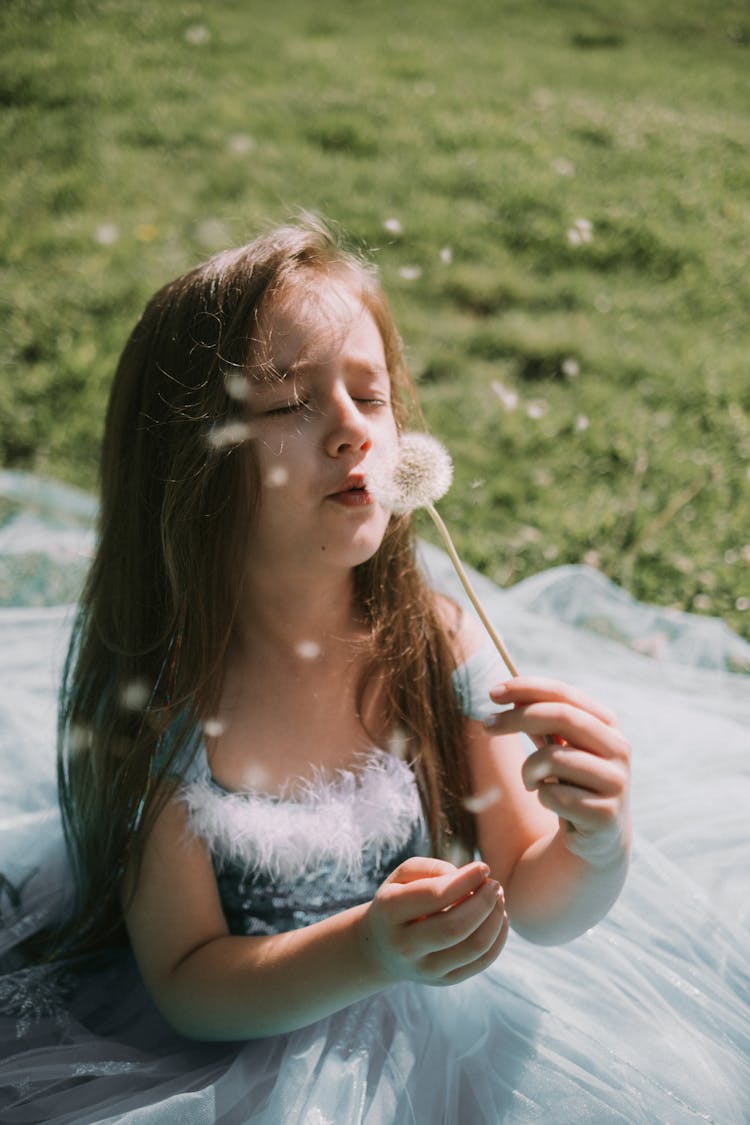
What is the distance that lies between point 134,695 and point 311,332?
580mm

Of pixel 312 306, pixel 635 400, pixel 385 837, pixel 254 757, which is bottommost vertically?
pixel 635 400

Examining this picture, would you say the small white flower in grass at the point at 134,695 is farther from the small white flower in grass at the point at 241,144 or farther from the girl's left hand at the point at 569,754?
the small white flower in grass at the point at 241,144

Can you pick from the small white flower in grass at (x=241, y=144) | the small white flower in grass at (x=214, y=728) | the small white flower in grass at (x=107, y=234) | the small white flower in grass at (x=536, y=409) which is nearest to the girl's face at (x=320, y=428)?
the small white flower in grass at (x=214, y=728)

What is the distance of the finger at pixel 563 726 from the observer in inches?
47.5

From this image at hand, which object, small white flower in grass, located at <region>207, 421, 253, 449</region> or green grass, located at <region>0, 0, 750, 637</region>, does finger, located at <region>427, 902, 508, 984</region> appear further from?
green grass, located at <region>0, 0, 750, 637</region>

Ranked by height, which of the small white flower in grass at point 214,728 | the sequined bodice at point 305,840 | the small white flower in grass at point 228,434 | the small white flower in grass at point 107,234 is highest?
the small white flower in grass at point 228,434

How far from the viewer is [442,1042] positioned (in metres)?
1.50

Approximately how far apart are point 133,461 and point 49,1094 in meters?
0.85

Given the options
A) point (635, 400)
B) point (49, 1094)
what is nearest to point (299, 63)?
point (635, 400)

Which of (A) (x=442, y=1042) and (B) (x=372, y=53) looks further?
(B) (x=372, y=53)

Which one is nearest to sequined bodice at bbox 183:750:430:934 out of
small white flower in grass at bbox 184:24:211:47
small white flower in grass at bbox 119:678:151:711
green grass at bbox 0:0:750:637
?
small white flower in grass at bbox 119:678:151:711

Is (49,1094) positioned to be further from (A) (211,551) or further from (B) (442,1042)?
(A) (211,551)

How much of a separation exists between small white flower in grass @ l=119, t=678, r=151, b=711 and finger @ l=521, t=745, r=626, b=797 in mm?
628

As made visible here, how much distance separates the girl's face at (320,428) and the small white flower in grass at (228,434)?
14 mm
